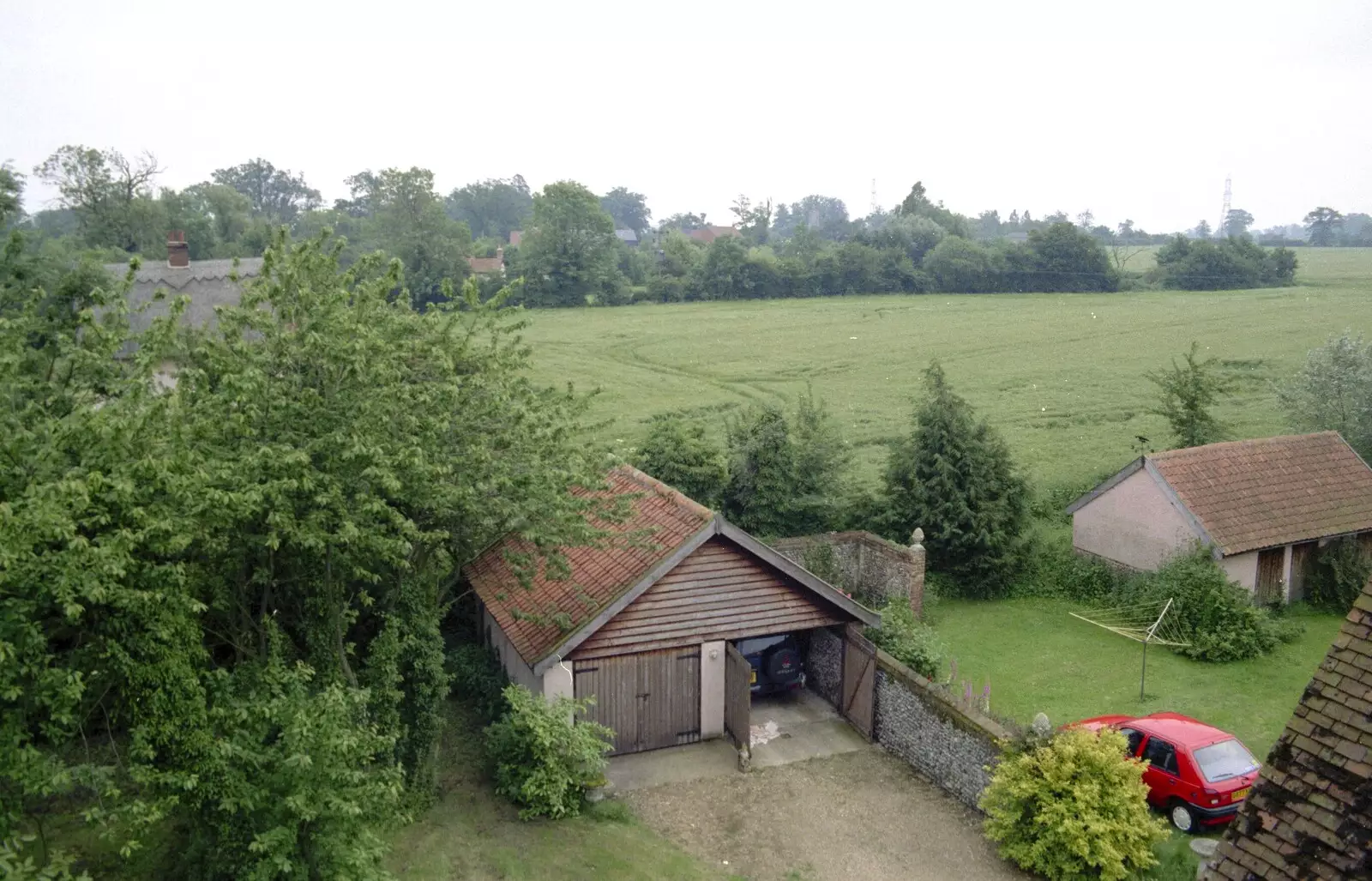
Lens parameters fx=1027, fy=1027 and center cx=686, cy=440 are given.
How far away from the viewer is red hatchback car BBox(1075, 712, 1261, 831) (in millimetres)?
13992

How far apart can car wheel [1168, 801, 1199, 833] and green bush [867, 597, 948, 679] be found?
441cm

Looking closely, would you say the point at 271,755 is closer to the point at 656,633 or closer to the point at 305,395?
the point at 305,395

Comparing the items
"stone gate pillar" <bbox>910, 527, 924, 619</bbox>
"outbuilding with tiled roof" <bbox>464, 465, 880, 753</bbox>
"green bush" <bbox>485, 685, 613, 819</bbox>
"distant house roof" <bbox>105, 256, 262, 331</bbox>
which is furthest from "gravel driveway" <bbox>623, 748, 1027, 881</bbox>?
"distant house roof" <bbox>105, 256, 262, 331</bbox>

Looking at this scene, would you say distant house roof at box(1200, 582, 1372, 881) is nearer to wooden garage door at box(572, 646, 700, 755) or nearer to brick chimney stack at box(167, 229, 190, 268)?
wooden garage door at box(572, 646, 700, 755)

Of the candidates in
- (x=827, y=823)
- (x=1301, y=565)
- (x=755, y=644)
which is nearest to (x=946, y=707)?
(x=827, y=823)

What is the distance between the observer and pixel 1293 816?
20.0 ft

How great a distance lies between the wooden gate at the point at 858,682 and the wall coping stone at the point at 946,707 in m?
0.30

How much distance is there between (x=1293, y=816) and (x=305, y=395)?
34.8ft

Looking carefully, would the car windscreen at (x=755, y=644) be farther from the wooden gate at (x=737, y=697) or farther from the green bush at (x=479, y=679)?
the green bush at (x=479, y=679)

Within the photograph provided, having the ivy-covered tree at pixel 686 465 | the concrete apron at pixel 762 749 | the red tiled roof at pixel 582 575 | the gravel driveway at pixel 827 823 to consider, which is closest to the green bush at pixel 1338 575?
the concrete apron at pixel 762 749

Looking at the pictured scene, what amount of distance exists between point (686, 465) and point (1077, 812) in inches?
545

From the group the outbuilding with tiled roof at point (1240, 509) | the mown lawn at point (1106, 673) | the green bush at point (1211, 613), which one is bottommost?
the mown lawn at point (1106, 673)

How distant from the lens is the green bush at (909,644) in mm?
18000

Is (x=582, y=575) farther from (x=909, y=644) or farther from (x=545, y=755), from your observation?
(x=909, y=644)
